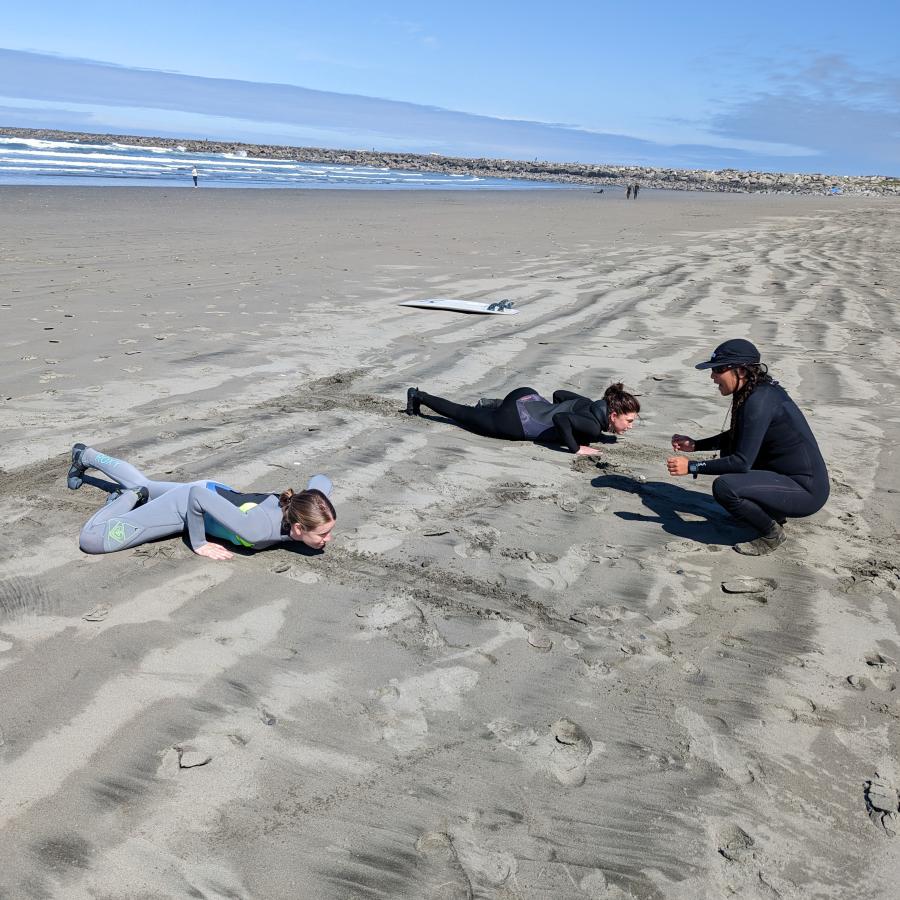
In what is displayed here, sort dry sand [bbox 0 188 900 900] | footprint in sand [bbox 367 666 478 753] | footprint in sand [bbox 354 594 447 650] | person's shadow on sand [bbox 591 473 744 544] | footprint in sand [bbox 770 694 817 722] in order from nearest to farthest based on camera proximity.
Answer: dry sand [bbox 0 188 900 900], footprint in sand [bbox 367 666 478 753], footprint in sand [bbox 770 694 817 722], footprint in sand [bbox 354 594 447 650], person's shadow on sand [bbox 591 473 744 544]

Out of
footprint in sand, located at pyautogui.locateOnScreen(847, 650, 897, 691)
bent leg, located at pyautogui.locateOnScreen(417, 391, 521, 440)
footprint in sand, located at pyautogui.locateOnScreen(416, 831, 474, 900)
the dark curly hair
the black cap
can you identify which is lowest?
footprint in sand, located at pyautogui.locateOnScreen(416, 831, 474, 900)

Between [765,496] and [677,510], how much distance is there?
0.69 metres

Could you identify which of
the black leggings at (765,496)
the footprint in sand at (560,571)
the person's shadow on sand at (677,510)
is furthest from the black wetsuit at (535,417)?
the footprint in sand at (560,571)

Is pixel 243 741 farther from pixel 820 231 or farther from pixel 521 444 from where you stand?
pixel 820 231

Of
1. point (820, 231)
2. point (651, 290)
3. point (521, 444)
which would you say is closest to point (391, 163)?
point (820, 231)

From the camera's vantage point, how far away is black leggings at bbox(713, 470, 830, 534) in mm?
4445

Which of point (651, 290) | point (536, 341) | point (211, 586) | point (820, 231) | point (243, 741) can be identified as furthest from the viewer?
point (820, 231)

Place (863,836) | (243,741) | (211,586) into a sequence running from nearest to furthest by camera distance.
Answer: (863,836) → (243,741) → (211,586)

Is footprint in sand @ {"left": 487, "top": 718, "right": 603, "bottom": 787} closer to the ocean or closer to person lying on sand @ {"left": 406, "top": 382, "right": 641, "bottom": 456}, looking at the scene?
person lying on sand @ {"left": 406, "top": 382, "right": 641, "bottom": 456}

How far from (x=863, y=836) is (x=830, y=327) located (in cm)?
886

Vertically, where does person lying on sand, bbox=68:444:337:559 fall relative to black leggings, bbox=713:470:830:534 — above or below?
below

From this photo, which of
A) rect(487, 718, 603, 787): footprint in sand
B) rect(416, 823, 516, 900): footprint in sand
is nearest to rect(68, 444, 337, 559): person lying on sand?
rect(487, 718, 603, 787): footprint in sand

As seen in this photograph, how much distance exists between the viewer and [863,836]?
264 centimetres

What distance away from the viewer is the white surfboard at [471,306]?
1047 centimetres
